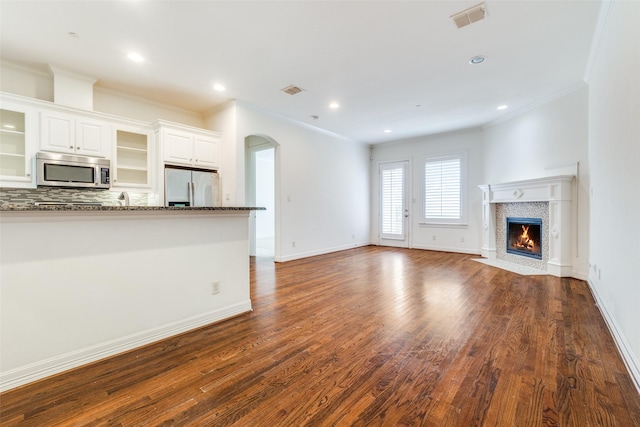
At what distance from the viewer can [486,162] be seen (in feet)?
20.0

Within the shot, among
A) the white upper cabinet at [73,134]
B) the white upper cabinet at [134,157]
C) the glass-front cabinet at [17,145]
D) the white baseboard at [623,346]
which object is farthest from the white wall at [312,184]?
the white baseboard at [623,346]

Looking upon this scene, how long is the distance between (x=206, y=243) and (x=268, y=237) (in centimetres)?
749

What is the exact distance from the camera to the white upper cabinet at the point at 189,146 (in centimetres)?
433

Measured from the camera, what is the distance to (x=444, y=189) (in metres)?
6.80

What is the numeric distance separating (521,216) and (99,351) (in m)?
6.21

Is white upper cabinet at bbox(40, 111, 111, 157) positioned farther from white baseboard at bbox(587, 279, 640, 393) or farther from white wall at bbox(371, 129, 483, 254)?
white wall at bbox(371, 129, 483, 254)

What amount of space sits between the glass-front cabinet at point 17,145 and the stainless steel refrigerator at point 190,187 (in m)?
1.48

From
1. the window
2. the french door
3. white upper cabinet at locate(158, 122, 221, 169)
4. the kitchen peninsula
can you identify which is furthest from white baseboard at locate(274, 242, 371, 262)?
the kitchen peninsula

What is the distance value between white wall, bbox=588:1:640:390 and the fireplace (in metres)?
1.43

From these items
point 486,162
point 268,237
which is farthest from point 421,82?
point 268,237

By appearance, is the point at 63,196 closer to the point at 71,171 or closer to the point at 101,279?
the point at 71,171

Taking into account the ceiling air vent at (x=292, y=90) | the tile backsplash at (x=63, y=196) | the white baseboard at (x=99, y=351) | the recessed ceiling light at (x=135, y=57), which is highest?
the ceiling air vent at (x=292, y=90)

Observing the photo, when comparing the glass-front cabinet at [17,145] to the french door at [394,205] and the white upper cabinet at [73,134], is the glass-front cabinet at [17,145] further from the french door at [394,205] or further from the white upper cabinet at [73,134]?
the french door at [394,205]

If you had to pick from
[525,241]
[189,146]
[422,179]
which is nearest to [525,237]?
[525,241]
